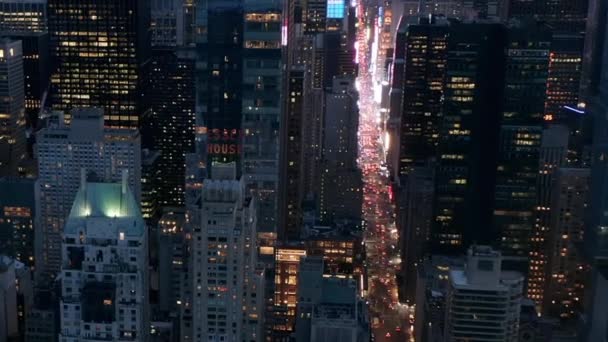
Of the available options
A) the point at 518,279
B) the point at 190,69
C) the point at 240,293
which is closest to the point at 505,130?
the point at 518,279

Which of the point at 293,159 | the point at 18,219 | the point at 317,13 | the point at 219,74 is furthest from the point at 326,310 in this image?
the point at 317,13

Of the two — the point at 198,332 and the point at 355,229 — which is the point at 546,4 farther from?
the point at 198,332

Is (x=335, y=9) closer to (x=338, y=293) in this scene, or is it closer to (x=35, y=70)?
(x=35, y=70)

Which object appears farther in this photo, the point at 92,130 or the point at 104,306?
the point at 92,130

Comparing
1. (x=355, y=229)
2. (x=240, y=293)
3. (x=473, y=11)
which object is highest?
(x=473, y=11)

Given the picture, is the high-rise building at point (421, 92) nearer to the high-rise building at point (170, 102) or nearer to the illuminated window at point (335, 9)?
the high-rise building at point (170, 102)

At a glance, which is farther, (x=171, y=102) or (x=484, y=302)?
(x=171, y=102)

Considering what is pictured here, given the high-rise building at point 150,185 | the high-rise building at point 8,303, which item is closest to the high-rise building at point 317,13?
the high-rise building at point 150,185

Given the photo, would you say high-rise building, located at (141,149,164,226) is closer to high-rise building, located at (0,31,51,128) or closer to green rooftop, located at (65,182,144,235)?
high-rise building, located at (0,31,51,128)
